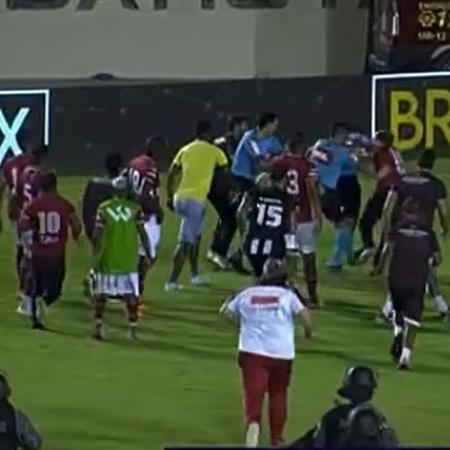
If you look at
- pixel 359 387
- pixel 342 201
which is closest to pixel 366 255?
pixel 342 201

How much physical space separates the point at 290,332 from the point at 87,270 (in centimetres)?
1064

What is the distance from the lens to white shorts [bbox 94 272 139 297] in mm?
22422

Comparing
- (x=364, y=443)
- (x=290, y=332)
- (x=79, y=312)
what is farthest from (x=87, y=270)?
(x=364, y=443)

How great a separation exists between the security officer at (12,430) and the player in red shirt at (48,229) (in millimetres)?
8000

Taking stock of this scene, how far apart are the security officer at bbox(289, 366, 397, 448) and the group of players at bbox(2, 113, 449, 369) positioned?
6.14m

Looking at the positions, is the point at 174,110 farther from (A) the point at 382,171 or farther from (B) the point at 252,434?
(B) the point at 252,434

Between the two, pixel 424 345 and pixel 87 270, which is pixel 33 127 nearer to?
pixel 87 270

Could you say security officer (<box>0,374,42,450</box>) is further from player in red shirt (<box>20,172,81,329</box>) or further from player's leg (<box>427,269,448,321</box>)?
player's leg (<box>427,269,448,321</box>)

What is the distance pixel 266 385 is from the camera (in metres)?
17.4

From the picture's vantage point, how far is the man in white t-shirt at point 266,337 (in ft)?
56.7

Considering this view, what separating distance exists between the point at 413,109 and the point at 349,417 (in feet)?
73.8

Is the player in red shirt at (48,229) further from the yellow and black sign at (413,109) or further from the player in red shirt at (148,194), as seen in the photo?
the yellow and black sign at (413,109)

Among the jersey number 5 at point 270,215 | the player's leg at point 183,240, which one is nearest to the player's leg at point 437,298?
the jersey number 5 at point 270,215

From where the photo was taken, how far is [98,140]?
36062mm
